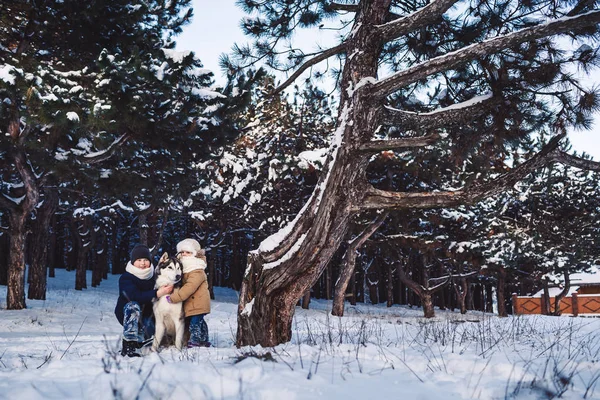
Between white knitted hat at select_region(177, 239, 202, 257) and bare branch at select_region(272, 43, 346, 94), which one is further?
bare branch at select_region(272, 43, 346, 94)

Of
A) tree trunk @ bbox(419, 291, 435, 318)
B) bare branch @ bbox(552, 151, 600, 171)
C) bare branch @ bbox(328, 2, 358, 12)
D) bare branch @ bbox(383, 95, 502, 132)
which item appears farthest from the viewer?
tree trunk @ bbox(419, 291, 435, 318)

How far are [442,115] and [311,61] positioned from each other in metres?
2.11

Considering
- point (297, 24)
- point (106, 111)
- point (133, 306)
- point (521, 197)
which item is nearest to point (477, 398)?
point (133, 306)

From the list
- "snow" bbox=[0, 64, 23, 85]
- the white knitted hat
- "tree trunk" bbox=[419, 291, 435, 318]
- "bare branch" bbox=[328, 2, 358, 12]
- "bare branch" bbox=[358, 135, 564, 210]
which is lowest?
"tree trunk" bbox=[419, 291, 435, 318]

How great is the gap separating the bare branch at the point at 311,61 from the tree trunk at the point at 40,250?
443 inches

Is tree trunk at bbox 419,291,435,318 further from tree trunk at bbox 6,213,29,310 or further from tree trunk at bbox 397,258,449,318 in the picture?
tree trunk at bbox 6,213,29,310

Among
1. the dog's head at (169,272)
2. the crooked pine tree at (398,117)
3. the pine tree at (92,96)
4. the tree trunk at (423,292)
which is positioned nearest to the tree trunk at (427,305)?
the tree trunk at (423,292)

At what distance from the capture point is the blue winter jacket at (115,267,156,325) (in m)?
5.15

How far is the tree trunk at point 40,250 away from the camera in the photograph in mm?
14086

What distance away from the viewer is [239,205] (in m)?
18.9

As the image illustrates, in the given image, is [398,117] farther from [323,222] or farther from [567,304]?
[567,304]

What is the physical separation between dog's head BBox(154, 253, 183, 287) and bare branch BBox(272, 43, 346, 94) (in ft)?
9.02

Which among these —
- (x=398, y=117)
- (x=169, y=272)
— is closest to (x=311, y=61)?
(x=398, y=117)

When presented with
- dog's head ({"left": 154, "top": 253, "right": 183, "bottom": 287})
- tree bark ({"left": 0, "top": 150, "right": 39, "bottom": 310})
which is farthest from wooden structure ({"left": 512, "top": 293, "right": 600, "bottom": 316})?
dog's head ({"left": 154, "top": 253, "right": 183, "bottom": 287})
